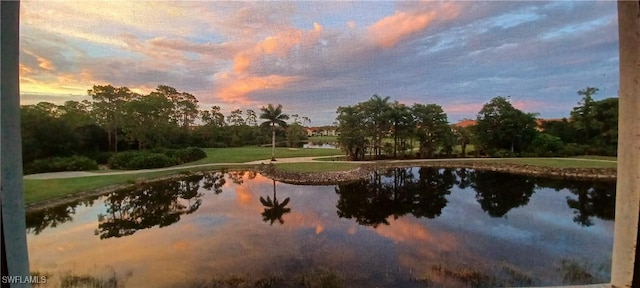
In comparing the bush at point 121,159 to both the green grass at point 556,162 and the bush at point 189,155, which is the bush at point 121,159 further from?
the green grass at point 556,162

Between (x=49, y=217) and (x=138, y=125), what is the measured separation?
1.13 metres

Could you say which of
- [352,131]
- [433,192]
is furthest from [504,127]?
[352,131]

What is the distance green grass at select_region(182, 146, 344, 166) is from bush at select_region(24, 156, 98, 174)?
1.03 meters

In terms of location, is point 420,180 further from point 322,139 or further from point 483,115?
point 322,139

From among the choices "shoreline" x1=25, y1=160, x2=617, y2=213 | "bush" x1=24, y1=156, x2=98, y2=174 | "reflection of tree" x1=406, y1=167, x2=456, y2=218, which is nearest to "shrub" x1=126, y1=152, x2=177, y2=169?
"shoreline" x1=25, y1=160, x2=617, y2=213

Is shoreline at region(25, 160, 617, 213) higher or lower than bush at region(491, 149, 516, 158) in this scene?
lower

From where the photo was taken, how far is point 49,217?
7.32 ft

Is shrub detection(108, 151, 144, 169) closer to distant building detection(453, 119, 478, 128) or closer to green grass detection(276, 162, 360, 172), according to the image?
green grass detection(276, 162, 360, 172)

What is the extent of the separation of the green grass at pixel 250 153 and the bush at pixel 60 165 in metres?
1.03

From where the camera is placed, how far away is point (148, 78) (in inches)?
98.7

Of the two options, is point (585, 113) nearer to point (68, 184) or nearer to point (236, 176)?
point (236, 176)

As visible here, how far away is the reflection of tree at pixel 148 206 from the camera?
273 cm

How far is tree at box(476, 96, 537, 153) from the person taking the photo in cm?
323

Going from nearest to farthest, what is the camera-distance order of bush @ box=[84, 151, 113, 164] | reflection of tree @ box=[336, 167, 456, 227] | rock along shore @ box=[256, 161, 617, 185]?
bush @ box=[84, 151, 113, 164] < reflection of tree @ box=[336, 167, 456, 227] < rock along shore @ box=[256, 161, 617, 185]
